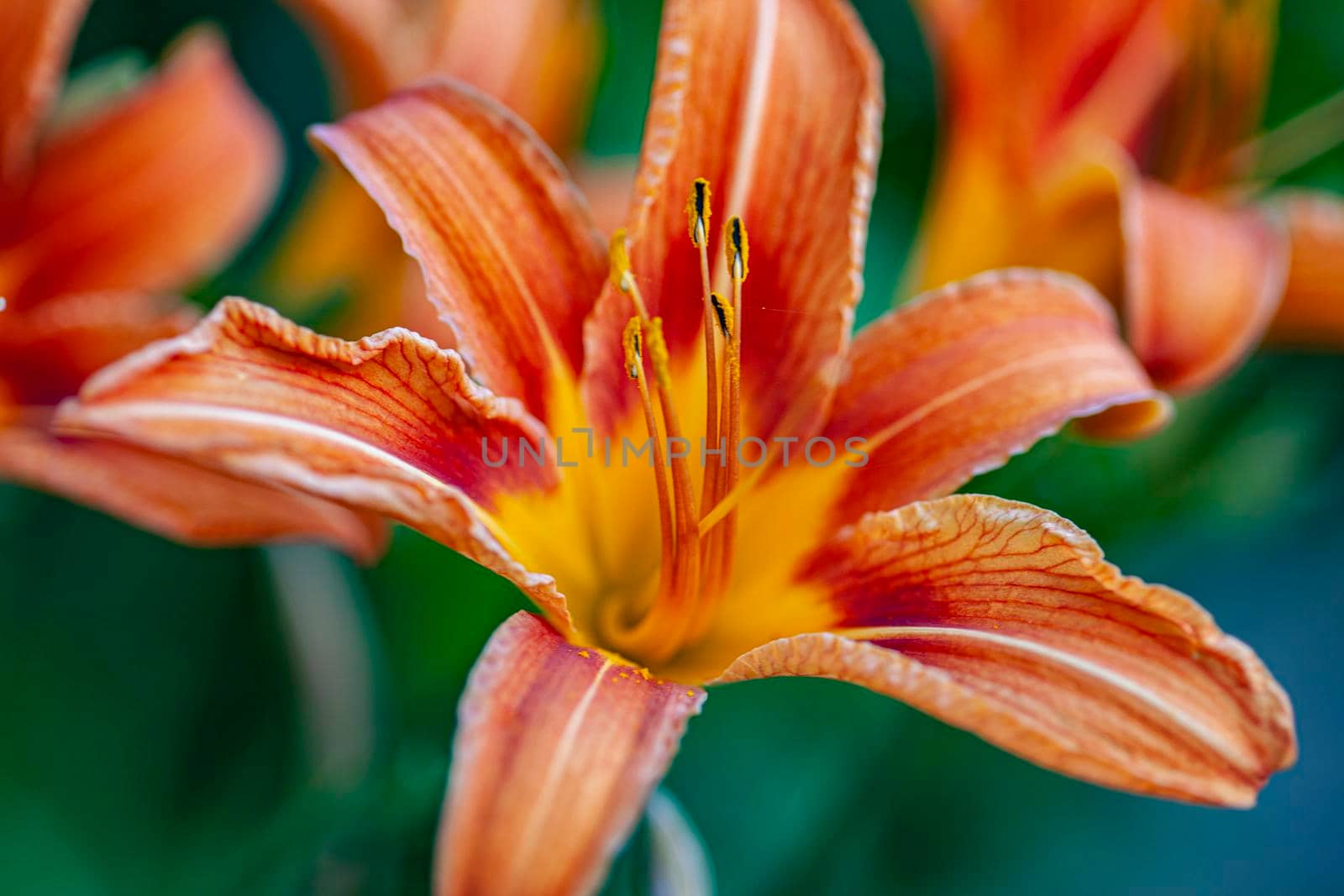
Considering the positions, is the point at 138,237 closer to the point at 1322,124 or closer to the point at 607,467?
the point at 607,467

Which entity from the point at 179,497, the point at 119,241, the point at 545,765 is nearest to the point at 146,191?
the point at 119,241

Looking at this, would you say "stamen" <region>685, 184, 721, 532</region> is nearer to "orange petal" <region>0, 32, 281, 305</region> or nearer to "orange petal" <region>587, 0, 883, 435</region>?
"orange petal" <region>587, 0, 883, 435</region>

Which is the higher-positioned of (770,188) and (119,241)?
(770,188)

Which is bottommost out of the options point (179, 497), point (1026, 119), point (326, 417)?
point (179, 497)

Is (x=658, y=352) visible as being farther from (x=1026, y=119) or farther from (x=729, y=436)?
(x=1026, y=119)

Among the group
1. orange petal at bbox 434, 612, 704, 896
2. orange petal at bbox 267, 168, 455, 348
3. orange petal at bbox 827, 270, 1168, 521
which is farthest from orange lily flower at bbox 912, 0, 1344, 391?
orange petal at bbox 434, 612, 704, 896

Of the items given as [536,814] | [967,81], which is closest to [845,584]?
[536,814]
